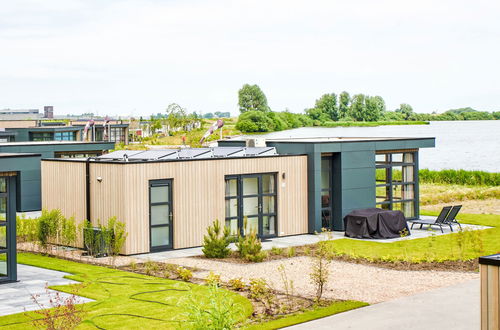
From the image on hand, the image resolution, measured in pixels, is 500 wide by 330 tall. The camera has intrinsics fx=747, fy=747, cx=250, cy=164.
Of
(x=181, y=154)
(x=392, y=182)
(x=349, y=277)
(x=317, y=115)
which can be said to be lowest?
(x=349, y=277)

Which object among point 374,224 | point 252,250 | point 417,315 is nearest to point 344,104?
point 374,224

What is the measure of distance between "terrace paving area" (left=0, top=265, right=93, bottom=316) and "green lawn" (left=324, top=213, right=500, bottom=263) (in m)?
5.88

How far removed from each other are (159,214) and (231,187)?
2.38 metres

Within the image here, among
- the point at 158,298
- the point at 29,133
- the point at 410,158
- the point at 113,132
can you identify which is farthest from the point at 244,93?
the point at 158,298

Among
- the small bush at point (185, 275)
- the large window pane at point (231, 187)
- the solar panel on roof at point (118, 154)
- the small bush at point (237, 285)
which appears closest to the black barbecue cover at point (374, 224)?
the large window pane at point (231, 187)

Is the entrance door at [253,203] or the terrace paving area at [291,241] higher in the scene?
the entrance door at [253,203]

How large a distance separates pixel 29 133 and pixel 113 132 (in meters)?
24.5

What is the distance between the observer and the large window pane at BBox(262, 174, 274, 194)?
20509mm

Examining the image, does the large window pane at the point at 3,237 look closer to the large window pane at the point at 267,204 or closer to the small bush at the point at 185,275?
the small bush at the point at 185,275

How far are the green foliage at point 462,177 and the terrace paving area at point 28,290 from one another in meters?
29.3

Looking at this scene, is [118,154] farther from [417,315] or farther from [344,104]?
[344,104]

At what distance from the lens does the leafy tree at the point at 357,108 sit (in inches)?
2780

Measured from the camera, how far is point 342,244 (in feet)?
63.4

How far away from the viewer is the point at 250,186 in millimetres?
20172
